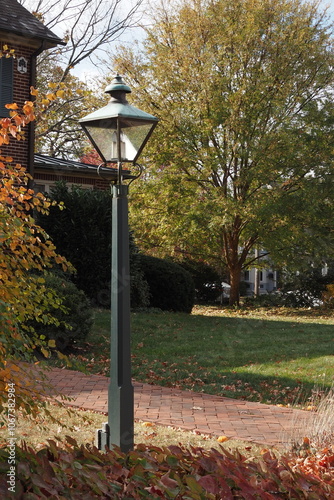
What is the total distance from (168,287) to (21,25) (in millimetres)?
8394

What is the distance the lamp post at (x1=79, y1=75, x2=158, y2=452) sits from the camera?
189 inches

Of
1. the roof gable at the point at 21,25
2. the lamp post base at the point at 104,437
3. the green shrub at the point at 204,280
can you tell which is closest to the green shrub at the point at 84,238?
the roof gable at the point at 21,25

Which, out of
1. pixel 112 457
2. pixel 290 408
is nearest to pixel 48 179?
pixel 290 408

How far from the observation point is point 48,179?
20.5 metres

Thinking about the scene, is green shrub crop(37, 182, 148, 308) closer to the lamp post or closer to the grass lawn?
the grass lawn

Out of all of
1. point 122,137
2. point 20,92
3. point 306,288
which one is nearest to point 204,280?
point 306,288

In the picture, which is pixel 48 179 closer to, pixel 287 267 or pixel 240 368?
pixel 287 267

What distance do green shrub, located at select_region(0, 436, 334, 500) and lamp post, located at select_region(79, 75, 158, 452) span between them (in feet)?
3.54

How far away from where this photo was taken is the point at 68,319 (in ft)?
33.9

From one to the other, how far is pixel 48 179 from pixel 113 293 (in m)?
16.3

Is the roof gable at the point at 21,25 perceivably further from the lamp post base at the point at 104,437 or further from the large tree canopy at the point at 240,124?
the lamp post base at the point at 104,437

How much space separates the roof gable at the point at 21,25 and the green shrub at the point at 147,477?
14.2 m

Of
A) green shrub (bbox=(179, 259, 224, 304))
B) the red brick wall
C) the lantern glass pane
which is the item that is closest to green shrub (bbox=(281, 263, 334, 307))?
green shrub (bbox=(179, 259, 224, 304))

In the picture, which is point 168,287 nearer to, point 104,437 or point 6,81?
point 6,81
